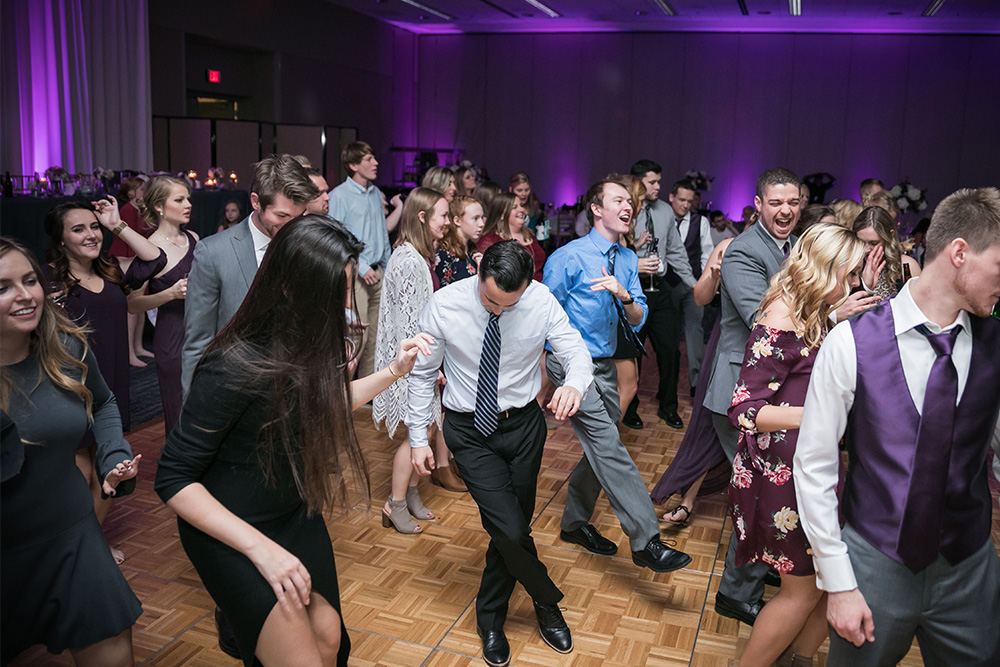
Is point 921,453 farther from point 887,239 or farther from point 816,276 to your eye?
point 887,239

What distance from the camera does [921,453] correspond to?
5.65 ft

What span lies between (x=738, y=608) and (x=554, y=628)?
0.71 m

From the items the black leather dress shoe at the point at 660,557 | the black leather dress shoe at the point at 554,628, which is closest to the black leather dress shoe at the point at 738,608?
the black leather dress shoe at the point at 660,557

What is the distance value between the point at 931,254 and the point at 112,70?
965 cm

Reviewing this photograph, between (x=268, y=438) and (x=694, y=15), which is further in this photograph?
(x=694, y=15)

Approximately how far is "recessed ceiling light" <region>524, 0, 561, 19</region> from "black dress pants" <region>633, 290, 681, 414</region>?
25.4ft

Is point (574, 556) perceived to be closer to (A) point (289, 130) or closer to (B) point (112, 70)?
(B) point (112, 70)

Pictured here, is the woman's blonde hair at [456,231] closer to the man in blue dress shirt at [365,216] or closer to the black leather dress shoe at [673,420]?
the man in blue dress shirt at [365,216]

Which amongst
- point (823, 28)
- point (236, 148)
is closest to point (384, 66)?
point (236, 148)

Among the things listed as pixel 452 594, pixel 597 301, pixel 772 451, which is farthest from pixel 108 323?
pixel 772 451

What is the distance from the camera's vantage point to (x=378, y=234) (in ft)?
20.2

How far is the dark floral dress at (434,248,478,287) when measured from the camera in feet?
14.6

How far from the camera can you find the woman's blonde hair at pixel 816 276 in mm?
2514

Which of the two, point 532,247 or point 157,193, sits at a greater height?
point 157,193
